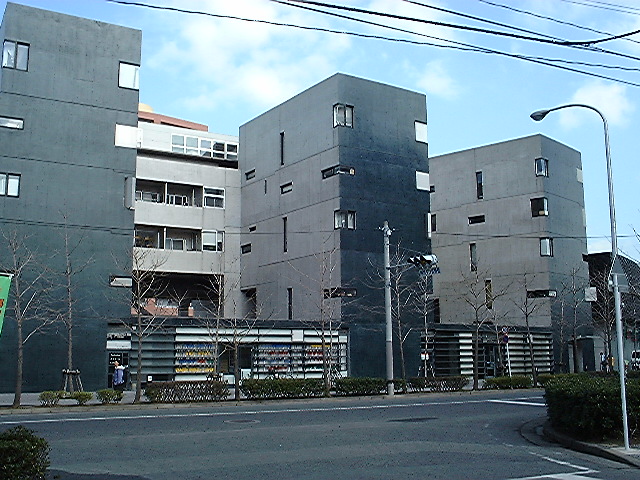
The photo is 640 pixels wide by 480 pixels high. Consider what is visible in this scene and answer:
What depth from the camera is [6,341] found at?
3369cm

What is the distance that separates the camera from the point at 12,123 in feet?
117

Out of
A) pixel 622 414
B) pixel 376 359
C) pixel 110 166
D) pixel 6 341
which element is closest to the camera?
pixel 622 414

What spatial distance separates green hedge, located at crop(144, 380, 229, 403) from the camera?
27.6 meters

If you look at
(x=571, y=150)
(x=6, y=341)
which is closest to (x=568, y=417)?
(x=6, y=341)

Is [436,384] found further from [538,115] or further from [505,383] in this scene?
[538,115]

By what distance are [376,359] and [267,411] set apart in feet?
62.3

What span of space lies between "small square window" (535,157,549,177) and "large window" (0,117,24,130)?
3411 cm

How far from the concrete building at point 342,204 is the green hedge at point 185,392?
10147 mm

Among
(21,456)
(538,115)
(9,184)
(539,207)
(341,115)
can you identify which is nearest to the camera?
(21,456)

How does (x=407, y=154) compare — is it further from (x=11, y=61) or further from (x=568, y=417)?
(x=568, y=417)

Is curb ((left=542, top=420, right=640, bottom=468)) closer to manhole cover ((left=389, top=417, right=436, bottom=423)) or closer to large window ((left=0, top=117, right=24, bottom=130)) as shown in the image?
manhole cover ((left=389, top=417, right=436, bottom=423))

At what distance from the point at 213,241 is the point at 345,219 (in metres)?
11.3

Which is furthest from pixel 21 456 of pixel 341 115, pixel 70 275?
pixel 341 115

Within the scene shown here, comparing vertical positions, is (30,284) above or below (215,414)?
above
